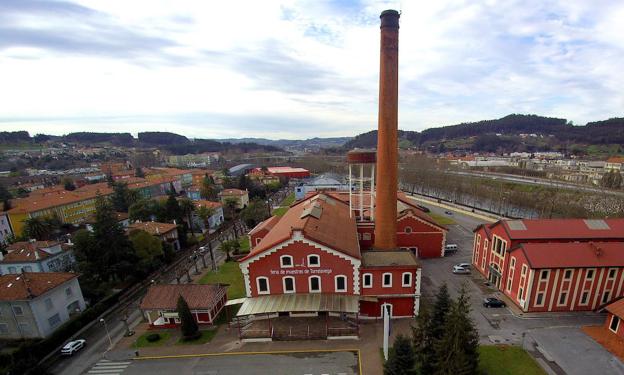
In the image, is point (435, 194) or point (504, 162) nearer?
point (435, 194)

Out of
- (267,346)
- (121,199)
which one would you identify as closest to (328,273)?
(267,346)

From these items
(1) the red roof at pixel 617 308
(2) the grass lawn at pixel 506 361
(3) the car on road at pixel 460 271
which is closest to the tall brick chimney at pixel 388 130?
(3) the car on road at pixel 460 271

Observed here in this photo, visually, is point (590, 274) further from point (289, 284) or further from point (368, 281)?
point (289, 284)

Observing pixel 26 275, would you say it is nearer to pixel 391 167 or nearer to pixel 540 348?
pixel 391 167

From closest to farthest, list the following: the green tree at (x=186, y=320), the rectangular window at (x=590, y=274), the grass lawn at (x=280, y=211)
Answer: the green tree at (x=186, y=320), the rectangular window at (x=590, y=274), the grass lawn at (x=280, y=211)

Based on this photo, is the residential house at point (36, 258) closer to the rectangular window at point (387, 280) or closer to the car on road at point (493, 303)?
the rectangular window at point (387, 280)

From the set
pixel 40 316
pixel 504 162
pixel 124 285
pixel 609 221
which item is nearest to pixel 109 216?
pixel 124 285

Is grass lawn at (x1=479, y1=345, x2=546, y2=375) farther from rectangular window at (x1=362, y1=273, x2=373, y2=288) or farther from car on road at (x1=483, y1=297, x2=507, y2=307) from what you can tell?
rectangular window at (x1=362, y1=273, x2=373, y2=288)
